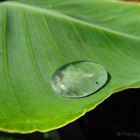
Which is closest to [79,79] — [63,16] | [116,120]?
[63,16]

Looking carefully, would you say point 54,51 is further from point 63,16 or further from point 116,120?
point 116,120

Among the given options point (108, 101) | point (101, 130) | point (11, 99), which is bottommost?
point (101, 130)

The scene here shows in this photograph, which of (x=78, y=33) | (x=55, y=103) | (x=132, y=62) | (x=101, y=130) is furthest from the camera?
(x=101, y=130)

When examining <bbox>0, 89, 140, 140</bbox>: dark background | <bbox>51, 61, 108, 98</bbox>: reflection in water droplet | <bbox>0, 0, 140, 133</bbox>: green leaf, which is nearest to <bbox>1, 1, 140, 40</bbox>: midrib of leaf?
<bbox>0, 0, 140, 133</bbox>: green leaf

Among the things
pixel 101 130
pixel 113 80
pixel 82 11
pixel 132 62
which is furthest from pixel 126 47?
pixel 101 130

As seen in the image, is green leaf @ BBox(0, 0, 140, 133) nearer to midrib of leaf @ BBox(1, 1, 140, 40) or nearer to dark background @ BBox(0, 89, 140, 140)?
midrib of leaf @ BBox(1, 1, 140, 40)

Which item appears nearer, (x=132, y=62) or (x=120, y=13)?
(x=132, y=62)

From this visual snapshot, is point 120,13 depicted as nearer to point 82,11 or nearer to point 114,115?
point 82,11
